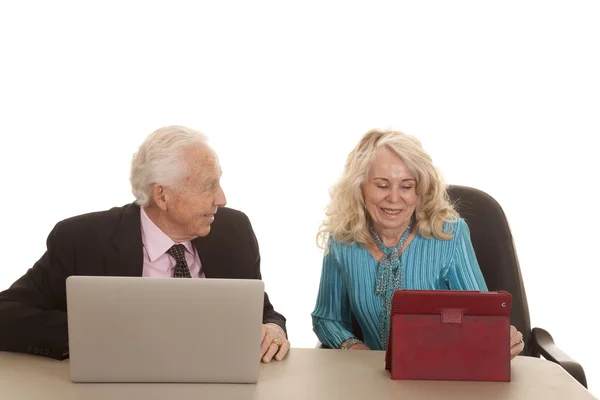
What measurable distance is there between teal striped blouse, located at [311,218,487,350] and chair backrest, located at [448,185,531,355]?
0.08 metres

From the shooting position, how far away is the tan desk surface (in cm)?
196

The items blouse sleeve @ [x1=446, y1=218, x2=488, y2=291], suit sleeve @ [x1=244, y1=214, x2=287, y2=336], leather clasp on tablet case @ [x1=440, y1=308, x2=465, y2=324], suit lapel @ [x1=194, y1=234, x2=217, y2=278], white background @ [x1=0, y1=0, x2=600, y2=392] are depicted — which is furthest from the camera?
white background @ [x1=0, y1=0, x2=600, y2=392]

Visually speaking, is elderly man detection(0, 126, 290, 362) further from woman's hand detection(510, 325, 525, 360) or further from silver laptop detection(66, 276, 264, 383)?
woman's hand detection(510, 325, 525, 360)

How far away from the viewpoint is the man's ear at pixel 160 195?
2678 millimetres

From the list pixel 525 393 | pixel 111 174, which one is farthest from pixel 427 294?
pixel 111 174

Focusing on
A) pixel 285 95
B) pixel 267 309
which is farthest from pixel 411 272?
pixel 285 95

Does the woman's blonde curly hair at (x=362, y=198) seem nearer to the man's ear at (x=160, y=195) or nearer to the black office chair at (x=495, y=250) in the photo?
the black office chair at (x=495, y=250)

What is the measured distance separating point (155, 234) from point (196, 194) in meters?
0.21

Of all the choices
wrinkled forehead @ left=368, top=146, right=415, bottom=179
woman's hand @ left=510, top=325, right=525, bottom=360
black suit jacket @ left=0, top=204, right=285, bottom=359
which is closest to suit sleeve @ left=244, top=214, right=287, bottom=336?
black suit jacket @ left=0, top=204, right=285, bottom=359

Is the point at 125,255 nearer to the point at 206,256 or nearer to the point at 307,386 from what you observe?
the point at 206,256

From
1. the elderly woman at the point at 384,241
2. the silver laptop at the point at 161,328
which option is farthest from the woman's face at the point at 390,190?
the silver laptop at the point at 161,328

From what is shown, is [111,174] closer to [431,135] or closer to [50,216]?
[50,216]

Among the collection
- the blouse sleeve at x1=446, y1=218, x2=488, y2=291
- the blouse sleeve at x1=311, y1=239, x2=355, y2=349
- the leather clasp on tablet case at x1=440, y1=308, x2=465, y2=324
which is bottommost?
the blouse sleeve at x1=311, y1=239, x2=355, y2=349

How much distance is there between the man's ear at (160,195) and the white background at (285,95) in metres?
1.73
